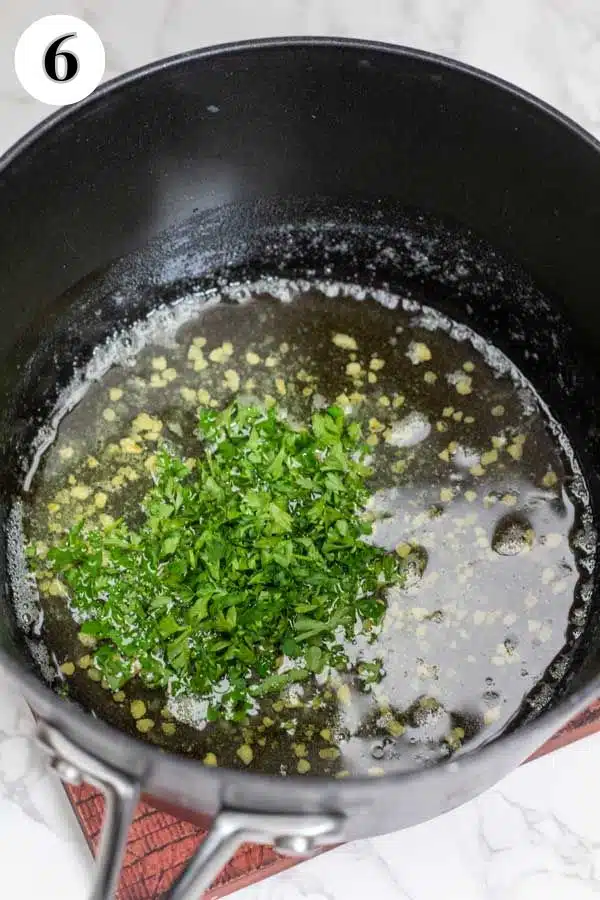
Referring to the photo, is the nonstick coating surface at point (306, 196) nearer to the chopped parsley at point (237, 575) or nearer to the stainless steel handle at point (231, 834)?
the chopped parsley at point (237, 575)

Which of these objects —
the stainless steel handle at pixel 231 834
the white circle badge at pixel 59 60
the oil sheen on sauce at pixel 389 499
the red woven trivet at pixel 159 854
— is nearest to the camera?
the stainless steel handle at pixel 231 834

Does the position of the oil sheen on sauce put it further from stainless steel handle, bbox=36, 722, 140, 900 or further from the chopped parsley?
stainless steel handle, bbox=36, 722, 140, 900

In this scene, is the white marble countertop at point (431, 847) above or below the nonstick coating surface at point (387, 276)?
below

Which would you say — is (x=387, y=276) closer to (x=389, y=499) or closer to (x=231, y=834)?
(x=389, y=499)

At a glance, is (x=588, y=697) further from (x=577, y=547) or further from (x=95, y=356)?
(x=95, y=356)

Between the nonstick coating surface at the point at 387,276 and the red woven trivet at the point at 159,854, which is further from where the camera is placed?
the nonstick coating surface at the point at 387,276

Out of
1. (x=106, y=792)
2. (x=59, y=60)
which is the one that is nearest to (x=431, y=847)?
(x=106, y=792)

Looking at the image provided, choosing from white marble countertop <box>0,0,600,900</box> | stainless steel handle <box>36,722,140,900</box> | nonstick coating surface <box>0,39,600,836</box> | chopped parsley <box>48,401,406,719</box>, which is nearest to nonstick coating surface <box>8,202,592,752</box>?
nonstick coating surface <box>0,39,600,836</box>

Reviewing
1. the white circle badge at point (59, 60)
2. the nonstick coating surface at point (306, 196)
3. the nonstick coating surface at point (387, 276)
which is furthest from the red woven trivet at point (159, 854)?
the white circle badge at point (59, 60)

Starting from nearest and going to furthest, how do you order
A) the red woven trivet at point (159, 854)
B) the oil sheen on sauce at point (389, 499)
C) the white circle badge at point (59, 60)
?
the red woven trivet at point (159, 854) < the oil sheen on sauce at point (389, 499) < the white circle badge at point (59, 60)
